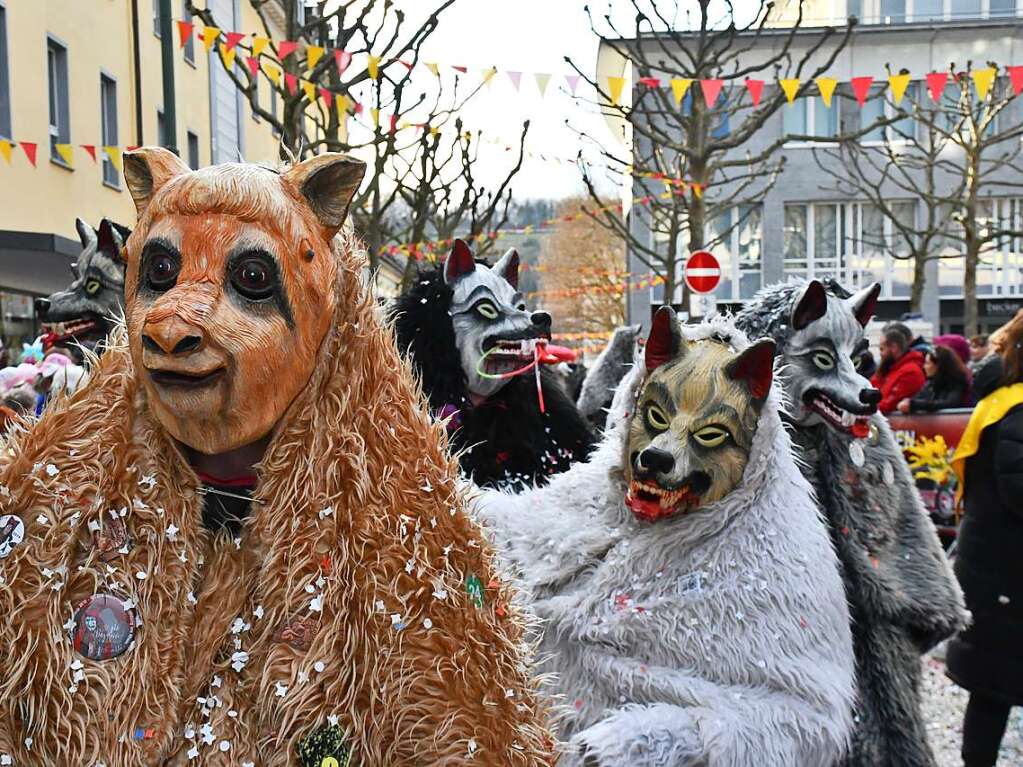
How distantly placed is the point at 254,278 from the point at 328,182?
8.5 inches

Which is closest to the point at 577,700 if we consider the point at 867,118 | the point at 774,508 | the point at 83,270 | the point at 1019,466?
the point at 774,508

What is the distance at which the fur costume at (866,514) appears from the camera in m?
2.75

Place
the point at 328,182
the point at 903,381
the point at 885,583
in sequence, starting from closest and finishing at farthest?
the point at 328,182 < the point at 885,583 < the point at 903,381

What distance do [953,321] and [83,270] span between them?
1039 inches

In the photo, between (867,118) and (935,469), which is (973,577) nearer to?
(935,469)

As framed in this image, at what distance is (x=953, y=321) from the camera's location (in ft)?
88.9

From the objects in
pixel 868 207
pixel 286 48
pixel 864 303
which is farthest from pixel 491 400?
pixel 868 207

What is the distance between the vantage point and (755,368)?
100 inches

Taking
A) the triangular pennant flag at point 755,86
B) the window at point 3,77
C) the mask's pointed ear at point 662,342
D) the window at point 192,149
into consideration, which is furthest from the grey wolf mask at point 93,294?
the window at point 192,149

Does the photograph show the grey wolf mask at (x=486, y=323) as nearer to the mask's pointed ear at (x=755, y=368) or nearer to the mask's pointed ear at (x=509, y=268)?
the mask's pointed ear at (x=509, y=268)

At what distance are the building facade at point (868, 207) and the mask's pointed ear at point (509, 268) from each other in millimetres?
20714

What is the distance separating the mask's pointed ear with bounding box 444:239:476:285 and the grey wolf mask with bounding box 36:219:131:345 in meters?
1.49

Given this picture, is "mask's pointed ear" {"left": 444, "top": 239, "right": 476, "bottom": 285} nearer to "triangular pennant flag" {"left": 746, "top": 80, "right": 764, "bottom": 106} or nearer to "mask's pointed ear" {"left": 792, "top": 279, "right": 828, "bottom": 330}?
"mask's pointed ear" {"left": 792, "top": 279, "right": 828, "bottom": 330}

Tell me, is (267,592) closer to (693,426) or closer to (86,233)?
(693,426)
